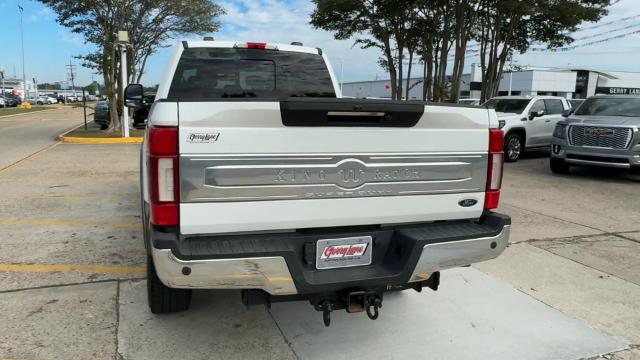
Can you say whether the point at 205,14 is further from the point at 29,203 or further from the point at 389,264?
the point at 389,264

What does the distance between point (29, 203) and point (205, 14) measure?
15709 mm

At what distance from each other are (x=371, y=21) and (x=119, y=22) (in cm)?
958

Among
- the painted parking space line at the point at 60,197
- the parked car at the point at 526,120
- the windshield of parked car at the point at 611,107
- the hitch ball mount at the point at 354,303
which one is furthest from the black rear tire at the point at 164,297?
the parked car at the point at 526,120

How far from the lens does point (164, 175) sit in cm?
258

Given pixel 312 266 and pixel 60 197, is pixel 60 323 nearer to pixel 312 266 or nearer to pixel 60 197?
pixel 312 266

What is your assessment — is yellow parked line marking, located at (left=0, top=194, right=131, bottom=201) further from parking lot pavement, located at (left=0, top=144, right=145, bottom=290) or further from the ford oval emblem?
the ford oval emblem

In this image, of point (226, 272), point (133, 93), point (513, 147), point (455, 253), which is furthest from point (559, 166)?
point (226, 272)

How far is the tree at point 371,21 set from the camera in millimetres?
18500

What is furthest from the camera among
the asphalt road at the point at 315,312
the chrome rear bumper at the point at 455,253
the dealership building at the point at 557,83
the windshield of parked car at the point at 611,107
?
the dealership building at the point at 557,83

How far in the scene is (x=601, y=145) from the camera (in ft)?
34.1

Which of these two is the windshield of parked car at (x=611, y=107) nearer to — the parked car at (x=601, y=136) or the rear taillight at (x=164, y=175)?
the parked car at (x=601, y=136)

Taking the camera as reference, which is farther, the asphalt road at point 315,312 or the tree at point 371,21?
the tree at point 371,21

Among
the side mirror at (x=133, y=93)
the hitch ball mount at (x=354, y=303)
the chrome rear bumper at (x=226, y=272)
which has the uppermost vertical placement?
the side mirror at (x=133, y=93)

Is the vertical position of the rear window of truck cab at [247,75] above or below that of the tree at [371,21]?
below
